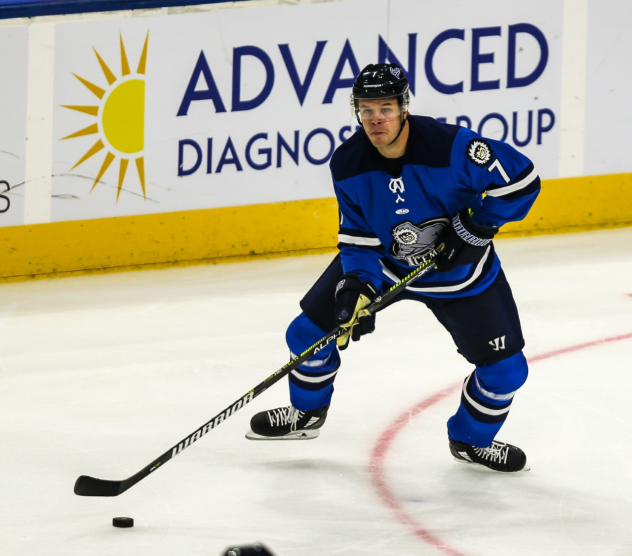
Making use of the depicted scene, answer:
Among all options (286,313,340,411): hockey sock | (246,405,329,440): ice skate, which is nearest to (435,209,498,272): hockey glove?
(286,313,340,411): hockey sock

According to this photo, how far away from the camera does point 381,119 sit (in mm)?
2658

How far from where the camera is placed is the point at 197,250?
5.30 metres

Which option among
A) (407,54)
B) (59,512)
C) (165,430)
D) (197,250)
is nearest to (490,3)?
(407,54)

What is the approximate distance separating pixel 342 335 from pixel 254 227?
254cm

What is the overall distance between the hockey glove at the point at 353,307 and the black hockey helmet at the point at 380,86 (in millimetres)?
439

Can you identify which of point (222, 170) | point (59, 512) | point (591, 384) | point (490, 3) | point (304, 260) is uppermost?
point (490, 3)

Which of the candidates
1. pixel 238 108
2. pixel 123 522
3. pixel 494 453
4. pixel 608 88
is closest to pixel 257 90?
pixel 238 108

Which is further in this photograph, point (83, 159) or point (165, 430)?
point (83, 159)

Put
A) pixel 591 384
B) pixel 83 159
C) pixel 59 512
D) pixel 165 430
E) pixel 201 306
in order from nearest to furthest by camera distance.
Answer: pixel 59 512 → pixel 165 430 → pixel 591 384 → pixel 201 306 → pixel 83 159

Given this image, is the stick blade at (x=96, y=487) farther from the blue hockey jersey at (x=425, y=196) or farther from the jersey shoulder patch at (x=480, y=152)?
the jersey shoulder patch at (x=480, y=152)

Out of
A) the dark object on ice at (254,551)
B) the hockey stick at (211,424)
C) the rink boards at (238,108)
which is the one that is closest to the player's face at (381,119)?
the hockey stick at (211,424)

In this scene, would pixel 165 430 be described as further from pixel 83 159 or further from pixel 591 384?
pixel 83 159

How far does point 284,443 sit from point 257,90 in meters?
2.39

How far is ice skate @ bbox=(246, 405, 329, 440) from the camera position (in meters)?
3.22
